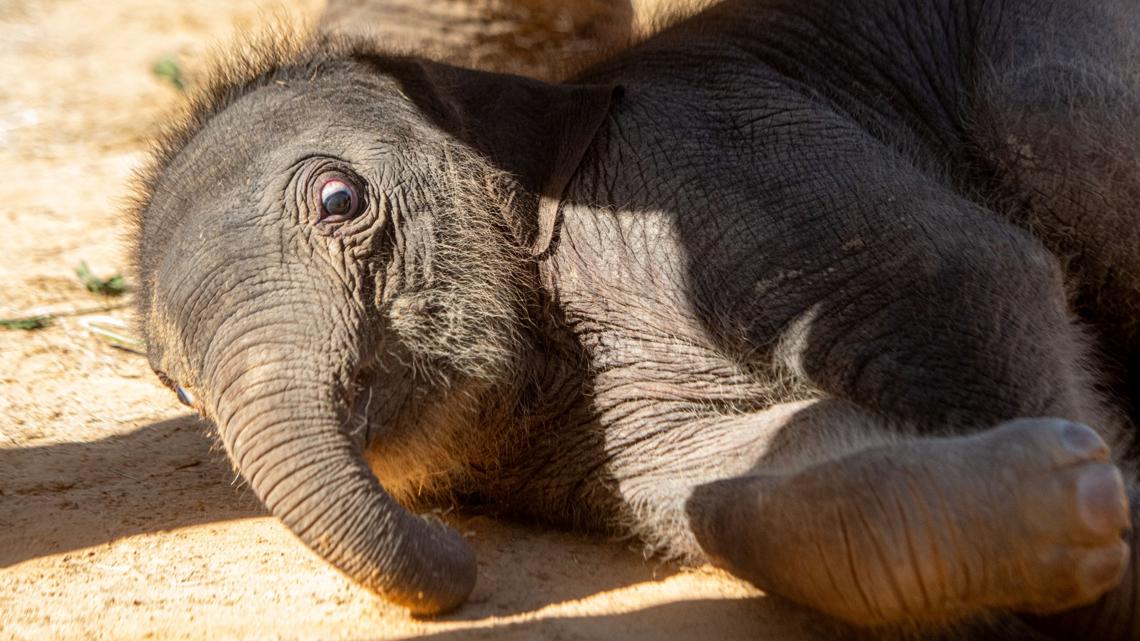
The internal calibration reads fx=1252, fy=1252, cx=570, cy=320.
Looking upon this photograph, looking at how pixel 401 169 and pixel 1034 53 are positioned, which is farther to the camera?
pixel 1034 53

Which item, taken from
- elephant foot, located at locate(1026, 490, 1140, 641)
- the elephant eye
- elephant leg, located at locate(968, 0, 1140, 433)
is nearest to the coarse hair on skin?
the elephant eye

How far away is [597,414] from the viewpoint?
3.96m

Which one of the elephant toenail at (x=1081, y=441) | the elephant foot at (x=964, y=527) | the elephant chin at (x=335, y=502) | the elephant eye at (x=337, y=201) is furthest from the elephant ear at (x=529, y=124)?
the elephant toenail at (x=1081, y=441)

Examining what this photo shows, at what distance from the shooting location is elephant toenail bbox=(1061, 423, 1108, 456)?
9.00 ft

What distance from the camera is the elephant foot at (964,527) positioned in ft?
8.84

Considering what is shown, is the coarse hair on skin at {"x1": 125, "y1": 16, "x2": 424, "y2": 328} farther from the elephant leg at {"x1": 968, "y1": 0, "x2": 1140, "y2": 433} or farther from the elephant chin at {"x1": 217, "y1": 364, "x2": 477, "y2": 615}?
the elephant leg at {"x1": 968, "y1": 0, "x2": 1140, "y2": 433}

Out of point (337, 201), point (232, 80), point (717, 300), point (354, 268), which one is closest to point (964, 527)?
point (717, 300)

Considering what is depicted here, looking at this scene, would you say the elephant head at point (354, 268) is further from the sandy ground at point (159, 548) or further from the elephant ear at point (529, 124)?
the sandy ground at point (159, 548)

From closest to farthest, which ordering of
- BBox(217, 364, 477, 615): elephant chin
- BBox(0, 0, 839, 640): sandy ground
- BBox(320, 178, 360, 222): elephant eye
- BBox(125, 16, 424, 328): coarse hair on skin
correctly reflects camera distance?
BBox(217, 364, 477, 615): elephant chin < BBox(0, 0, 839, 640): sandy ground < BBox(320, 178, 360, 222): elephant eye < BBox(125, 16, 424, 328): coarse hair on skin

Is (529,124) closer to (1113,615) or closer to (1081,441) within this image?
(1081,441)

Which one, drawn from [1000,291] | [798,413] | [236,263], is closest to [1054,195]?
[1000,291]

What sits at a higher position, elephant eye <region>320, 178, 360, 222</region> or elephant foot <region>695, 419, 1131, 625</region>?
elephant eye <region>320, 178, 360, 222</region>

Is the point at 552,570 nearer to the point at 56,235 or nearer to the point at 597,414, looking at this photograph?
the point at 597,414

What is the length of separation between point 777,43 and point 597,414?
151 centimetres
